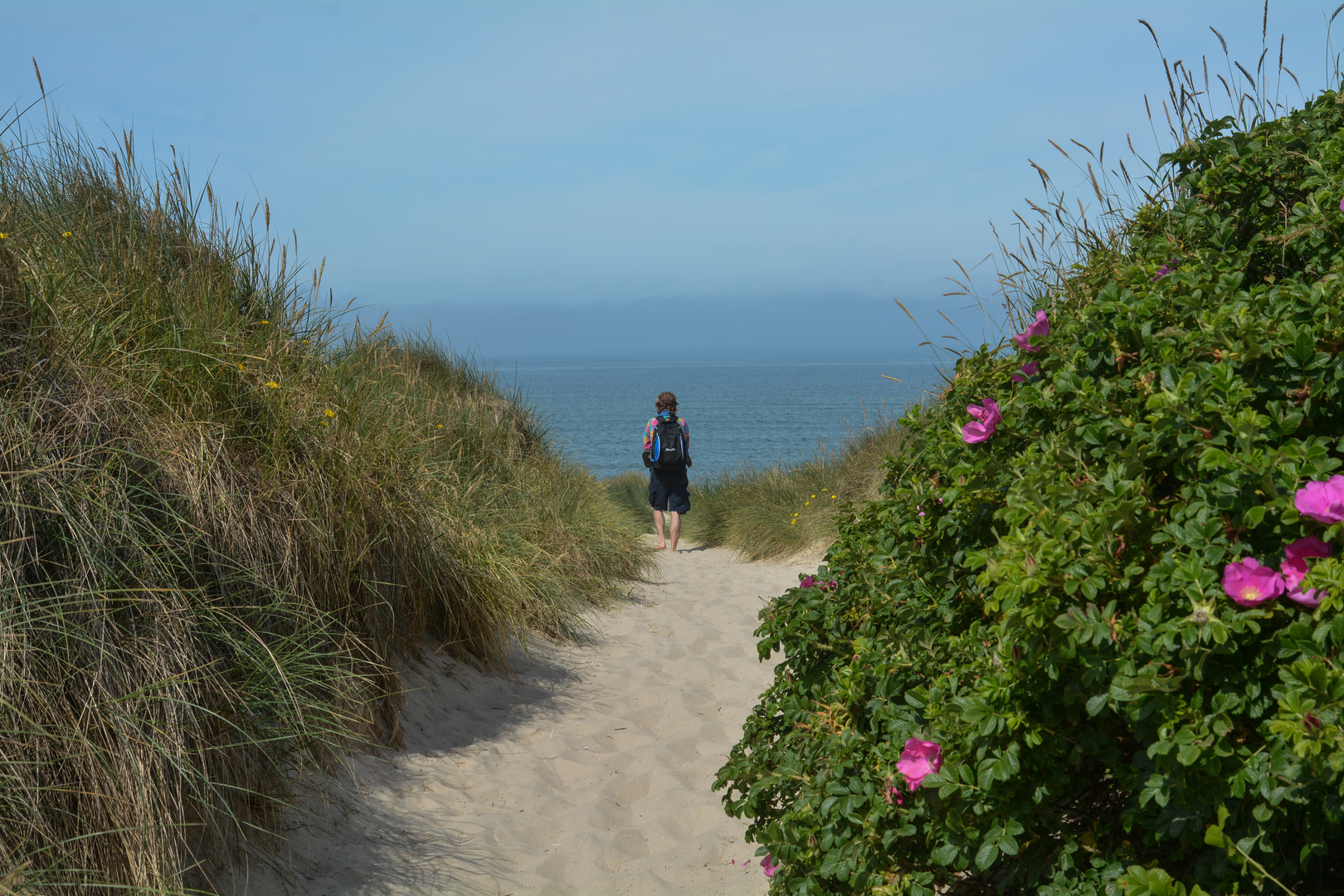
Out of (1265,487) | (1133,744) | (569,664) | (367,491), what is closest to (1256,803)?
(1133,744)

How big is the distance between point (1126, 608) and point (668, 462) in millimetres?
9468

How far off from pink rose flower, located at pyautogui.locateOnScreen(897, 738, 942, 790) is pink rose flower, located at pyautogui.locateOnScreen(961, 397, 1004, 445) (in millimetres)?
671

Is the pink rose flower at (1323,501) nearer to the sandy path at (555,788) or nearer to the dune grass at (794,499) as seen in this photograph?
the sandy path at (555,788)

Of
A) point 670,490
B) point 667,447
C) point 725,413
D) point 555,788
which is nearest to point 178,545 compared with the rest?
point 555,788

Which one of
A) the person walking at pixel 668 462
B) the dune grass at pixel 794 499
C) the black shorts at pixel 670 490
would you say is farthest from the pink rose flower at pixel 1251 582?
the black shorts at pixel 670 490

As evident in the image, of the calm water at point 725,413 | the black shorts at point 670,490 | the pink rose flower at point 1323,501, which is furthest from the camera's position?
the calm water at point 725,413

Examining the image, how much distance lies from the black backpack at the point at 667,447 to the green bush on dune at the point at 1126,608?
334 inches

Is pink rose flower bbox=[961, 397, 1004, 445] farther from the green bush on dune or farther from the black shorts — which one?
the black shorts

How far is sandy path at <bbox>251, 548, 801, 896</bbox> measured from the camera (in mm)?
2977

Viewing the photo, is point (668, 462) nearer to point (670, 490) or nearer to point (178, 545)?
point (670, 490)

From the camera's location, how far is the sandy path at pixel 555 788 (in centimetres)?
298

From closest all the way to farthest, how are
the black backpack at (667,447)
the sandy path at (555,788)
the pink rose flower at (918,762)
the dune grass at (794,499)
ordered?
1. the pink rose flower at (918,762)
2. the sandy path at (555,788)
3. the dune grass at (794,499)
4. the black backpack at (667,447)

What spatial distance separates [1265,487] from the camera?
1279 mm

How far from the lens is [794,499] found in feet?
34.5
